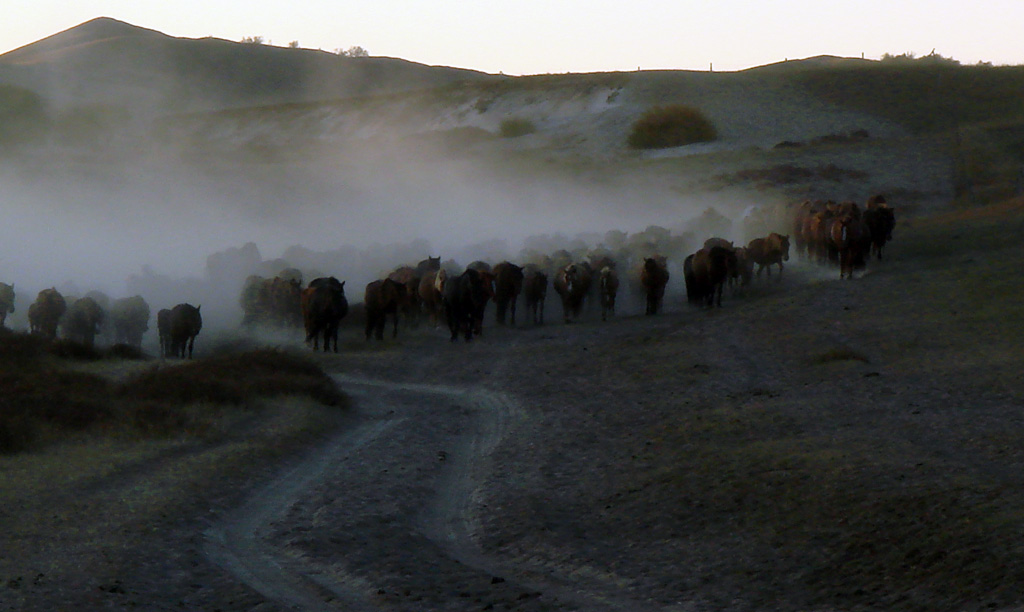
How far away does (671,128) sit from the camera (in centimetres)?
7856

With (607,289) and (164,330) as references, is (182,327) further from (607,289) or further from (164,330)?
(607,289)

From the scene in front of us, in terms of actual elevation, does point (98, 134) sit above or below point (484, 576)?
above

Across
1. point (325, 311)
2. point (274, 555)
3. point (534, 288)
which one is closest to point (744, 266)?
point (534, 288)

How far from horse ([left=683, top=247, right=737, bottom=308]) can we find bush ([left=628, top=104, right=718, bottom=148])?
4642 centimetres

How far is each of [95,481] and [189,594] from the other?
4.24 meters

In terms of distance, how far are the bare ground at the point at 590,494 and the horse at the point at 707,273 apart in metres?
7.41

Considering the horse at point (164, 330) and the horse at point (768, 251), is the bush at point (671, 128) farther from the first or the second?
the horse at point (164, 330)

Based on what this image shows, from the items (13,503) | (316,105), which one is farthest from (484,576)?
(316,105)

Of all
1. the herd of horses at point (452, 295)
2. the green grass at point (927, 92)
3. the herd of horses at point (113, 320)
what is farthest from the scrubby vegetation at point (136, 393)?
the green grass at point (927, 92)

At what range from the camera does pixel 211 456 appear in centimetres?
1499

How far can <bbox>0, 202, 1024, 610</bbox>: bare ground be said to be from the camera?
9.80 metres

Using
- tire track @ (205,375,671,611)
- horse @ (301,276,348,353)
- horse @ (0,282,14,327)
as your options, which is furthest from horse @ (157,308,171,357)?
tire track @ (205,375,671,611)

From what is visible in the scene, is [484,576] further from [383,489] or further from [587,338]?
[587,338]

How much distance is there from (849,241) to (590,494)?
1941cm
